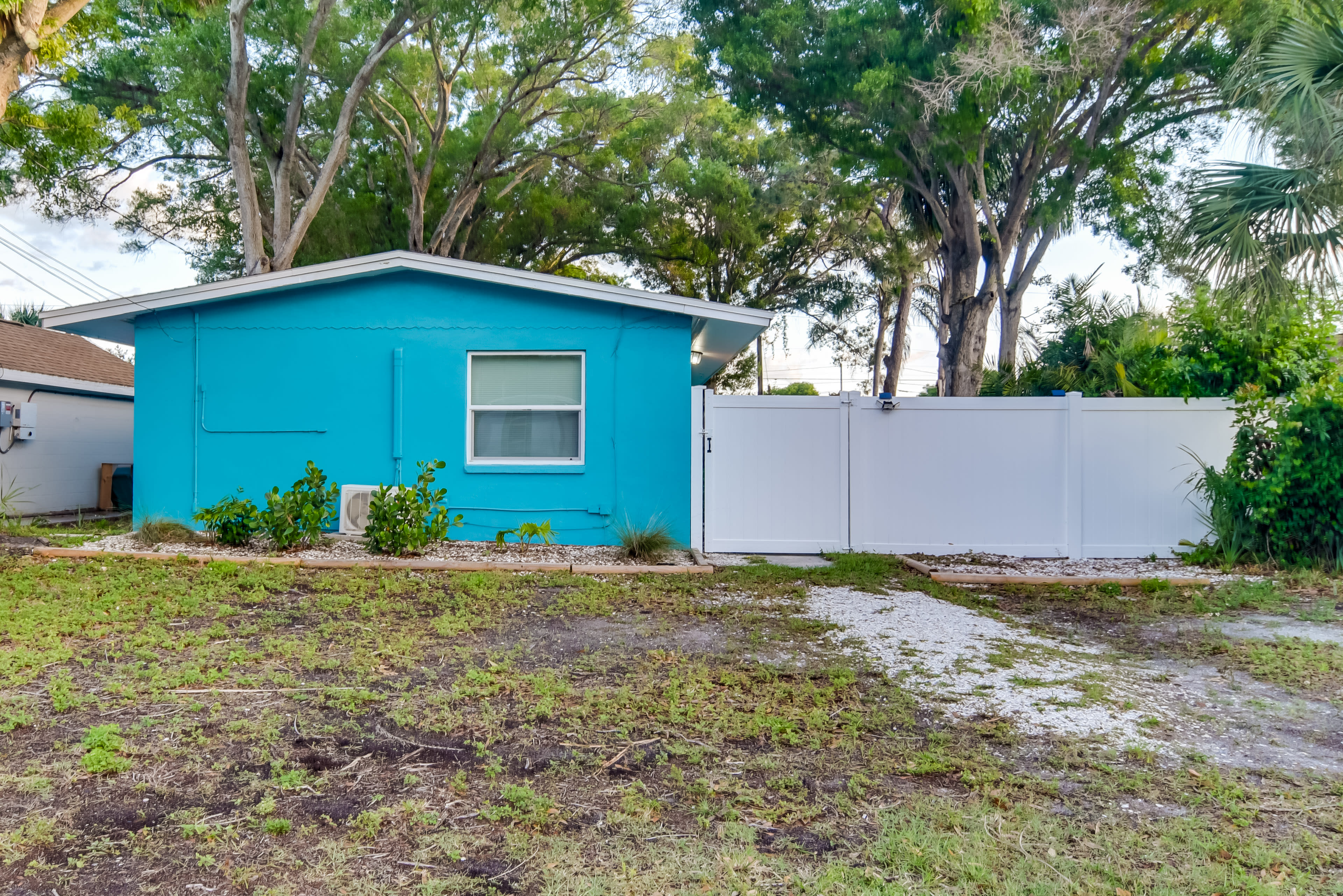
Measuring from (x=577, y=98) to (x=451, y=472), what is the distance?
40.4ft

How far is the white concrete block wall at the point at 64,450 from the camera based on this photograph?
1205 centimetres

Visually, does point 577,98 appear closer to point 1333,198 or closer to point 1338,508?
point 1333,198

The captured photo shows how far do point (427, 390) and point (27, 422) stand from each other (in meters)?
7.49

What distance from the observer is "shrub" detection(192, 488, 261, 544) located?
7898mm

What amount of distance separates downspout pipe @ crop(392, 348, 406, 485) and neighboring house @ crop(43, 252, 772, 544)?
2 cm

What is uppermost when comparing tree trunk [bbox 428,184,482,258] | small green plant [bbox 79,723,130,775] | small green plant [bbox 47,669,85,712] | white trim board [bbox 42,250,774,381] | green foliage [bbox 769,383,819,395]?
tree trunk [bbox 428,184,482,258]

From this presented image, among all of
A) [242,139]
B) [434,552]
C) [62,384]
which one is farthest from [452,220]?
[434,552]

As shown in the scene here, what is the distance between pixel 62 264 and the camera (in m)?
16.7

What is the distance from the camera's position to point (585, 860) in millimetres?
2441

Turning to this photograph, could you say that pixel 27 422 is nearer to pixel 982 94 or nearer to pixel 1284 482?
pixel 982 94

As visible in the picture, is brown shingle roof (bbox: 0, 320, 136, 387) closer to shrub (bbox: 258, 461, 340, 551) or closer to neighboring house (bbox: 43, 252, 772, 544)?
neighboring house (bbox: 43, 252, 772, 544)

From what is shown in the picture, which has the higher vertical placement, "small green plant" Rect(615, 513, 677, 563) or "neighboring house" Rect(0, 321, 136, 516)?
"neighboring house" Rect(0, 321, 136, 516)

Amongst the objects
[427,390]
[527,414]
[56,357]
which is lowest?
[527,414]

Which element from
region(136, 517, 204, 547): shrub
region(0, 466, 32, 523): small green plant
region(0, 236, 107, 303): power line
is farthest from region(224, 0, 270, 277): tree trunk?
region(136, 517, 204, 547): shrub
